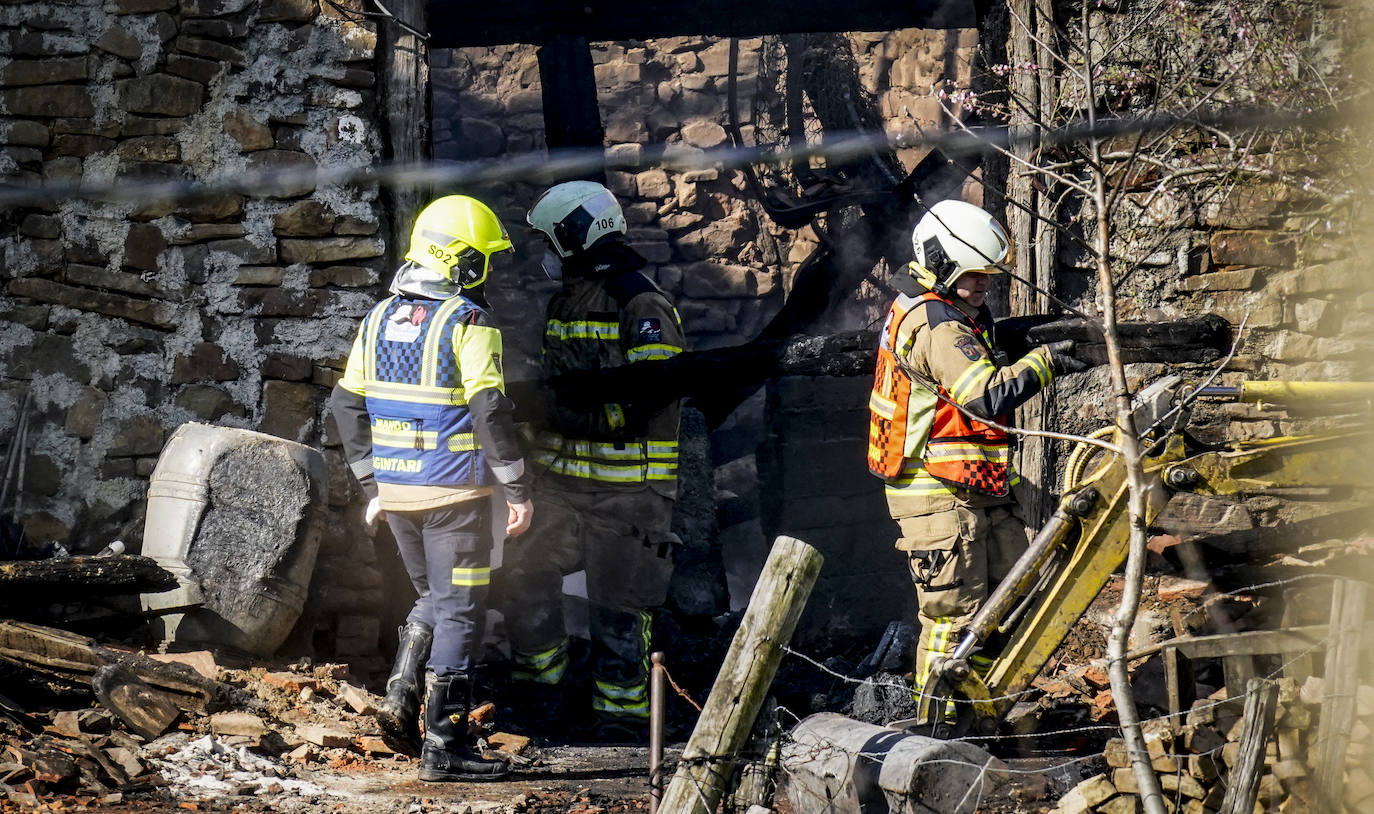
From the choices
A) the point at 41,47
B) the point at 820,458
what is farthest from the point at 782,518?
the point at 41,47

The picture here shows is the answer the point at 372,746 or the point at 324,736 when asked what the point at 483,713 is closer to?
the point at 372,746

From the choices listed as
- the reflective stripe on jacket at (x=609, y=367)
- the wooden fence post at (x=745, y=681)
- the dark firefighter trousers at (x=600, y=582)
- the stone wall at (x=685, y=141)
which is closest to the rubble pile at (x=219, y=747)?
the dark firefighter trousers at (x=600, y=582)

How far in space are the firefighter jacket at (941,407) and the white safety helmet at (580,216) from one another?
1401 millimetres

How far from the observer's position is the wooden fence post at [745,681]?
3781 mm

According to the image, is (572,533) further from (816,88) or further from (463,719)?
(816,88)

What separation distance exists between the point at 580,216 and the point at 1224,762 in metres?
3.35

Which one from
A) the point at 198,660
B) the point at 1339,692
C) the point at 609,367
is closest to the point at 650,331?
the point at 609,367

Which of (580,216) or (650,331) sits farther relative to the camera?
(580,216)

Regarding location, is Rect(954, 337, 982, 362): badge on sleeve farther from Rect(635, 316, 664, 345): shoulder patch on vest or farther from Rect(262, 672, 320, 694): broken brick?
Rect(262, 672, 320, 694): broken brick

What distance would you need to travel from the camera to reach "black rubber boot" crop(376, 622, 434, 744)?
480cm

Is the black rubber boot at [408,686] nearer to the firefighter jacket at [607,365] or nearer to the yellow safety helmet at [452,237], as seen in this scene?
the firefighter jacket at [607,365]

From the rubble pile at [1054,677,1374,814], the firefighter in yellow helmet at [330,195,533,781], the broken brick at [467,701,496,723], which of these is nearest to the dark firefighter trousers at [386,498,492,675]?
the firefighter in yellow helmet at [330,195,533,781]

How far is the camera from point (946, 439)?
16.1ft

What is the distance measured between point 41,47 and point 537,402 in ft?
9.08
